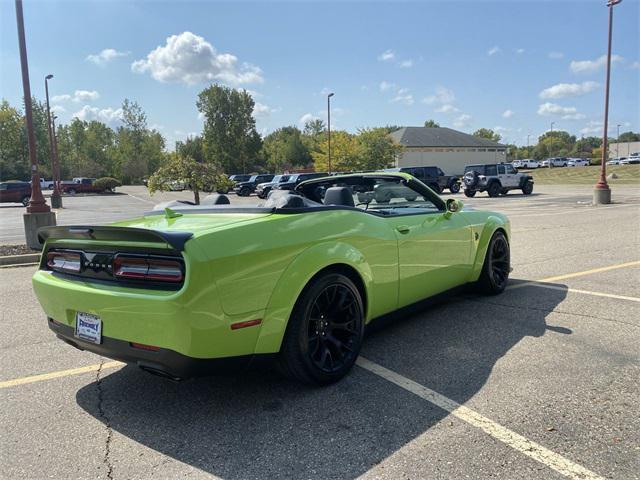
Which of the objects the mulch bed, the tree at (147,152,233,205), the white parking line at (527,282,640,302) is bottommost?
the white parking line at (527,282,640,302)

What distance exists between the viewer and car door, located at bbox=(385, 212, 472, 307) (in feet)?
13.3

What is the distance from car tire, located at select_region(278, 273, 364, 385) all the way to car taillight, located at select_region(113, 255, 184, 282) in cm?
79

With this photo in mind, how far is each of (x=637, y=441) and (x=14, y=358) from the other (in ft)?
14.5

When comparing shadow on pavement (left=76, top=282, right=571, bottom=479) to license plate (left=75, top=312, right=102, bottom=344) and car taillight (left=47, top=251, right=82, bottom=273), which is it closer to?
license plate (left=75, top=312, right=102, bottom=344)

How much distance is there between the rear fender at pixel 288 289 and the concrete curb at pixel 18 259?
8005 mm

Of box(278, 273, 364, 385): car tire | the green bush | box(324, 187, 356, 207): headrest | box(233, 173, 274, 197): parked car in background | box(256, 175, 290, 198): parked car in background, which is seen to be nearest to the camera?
box(278, 273, 364, 385): car tire

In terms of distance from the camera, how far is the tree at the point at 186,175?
680 inches

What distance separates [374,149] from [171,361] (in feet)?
157

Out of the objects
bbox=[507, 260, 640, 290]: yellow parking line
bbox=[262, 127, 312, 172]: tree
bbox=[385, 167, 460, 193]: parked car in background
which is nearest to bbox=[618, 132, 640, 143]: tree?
bbox=[262, 127, 312, 172]: tree

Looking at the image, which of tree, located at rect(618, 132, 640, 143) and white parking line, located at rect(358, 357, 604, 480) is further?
tree, located at rect(618, 132, 640, 143)

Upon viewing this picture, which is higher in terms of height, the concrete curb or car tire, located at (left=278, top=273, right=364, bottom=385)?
car tire, located at (left=278, top=273, right=364, bottom=385)

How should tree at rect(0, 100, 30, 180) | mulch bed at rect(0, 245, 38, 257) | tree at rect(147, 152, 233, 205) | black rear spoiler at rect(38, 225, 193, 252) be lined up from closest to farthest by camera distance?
black rear spoiler at rect(38, 225, 193, 252), mulch bed at rect(0, 245, 38, 257), tree at rect(147, 152, 233, 205), tree at rect(0, 100, 30, 180)

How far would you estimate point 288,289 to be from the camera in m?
2.99

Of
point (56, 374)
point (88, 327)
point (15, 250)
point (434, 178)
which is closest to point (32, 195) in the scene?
point (15, 250)
